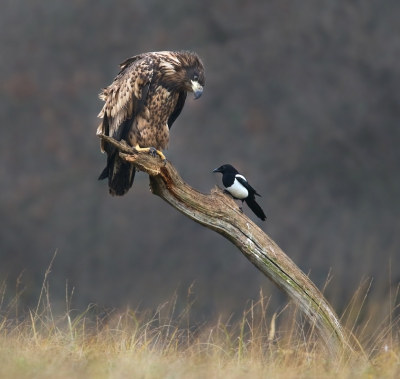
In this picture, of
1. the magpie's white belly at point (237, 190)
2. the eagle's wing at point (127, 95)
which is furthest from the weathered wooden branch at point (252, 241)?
the eagle's wing at point (127, 95)

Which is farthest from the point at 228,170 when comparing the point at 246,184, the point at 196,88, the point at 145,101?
the point at 145,101

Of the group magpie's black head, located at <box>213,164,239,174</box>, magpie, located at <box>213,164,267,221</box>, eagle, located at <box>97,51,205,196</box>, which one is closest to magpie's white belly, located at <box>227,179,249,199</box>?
magpie, located at <box>213,164,267,221</box>

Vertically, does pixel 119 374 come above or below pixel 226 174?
below

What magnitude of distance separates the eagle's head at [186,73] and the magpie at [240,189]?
0.45 metres

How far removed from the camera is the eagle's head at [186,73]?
3.65 m

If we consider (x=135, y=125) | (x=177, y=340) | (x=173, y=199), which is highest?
(x=135, y=125)

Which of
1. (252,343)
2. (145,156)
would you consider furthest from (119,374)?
(145,156)

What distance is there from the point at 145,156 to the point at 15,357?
967 millimetres

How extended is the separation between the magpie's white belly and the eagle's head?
512 millimetres

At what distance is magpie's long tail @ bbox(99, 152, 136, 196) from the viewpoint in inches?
142

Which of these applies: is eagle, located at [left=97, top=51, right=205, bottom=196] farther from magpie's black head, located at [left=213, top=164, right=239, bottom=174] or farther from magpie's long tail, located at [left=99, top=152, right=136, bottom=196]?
magpie's black head, located at [left=213, top=164, right=239, bottom=174]

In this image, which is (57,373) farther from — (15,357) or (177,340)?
(177,340)

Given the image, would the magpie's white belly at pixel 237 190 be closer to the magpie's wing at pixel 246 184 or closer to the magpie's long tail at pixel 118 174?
the magpie's wing at pixel 246 184

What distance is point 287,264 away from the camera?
3.18 metres
